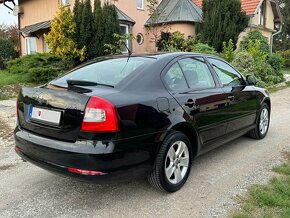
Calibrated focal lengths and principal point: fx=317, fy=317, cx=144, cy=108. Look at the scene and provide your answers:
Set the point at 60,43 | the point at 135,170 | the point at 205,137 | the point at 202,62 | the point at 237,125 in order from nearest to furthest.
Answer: the point at 135,170
the point at 205,137
the point at 202,62
the point at 237,125
the point at 60,43

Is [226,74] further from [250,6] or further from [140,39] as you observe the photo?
[250,6]

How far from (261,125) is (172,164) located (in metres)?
2.71

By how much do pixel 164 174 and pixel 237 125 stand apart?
5.90 feet

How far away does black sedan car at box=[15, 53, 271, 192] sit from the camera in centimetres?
290

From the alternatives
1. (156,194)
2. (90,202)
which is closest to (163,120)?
(156,194)

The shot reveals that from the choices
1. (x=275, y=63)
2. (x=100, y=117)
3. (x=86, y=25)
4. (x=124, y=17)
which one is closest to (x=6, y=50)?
(x=124, y=17)

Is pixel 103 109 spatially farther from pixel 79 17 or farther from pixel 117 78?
pixel 79 17

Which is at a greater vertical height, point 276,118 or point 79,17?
point 79,17

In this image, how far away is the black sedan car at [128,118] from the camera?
9.50 feet

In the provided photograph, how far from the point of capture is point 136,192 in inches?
142

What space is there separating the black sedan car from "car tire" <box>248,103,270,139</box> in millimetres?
1270

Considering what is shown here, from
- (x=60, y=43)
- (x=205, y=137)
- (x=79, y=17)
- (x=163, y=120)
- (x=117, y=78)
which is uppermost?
(x=79, y=17)

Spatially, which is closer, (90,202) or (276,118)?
(90,202)

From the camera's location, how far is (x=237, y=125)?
4.70 m
